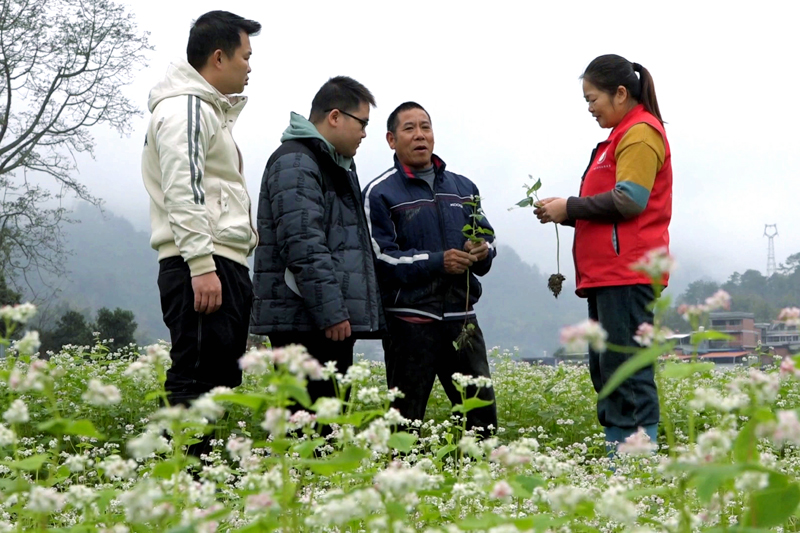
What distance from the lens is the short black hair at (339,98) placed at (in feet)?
17.4

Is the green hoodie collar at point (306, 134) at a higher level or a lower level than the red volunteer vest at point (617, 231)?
higher

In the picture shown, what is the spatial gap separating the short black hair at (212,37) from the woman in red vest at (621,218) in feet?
6.68

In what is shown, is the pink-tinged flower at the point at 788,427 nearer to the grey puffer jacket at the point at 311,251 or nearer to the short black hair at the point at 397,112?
the grey puffer jacket at the point at 311,251

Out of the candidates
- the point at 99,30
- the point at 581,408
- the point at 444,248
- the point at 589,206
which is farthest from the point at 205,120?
the point at 99,30

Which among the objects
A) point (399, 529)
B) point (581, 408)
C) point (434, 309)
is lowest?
point (581, 408)

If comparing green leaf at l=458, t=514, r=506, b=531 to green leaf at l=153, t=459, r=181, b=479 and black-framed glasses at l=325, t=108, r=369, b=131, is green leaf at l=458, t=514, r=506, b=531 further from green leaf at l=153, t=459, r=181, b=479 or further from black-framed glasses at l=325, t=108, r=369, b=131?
black-framed glasses at l=325, t=108, r=369, b=131

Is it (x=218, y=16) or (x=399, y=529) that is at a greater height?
(x=218, y=16)

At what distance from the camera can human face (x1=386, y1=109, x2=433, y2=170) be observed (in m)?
5.65

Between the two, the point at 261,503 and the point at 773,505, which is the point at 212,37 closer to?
the point at 261,503

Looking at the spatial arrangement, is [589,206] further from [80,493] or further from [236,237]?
[80,493]

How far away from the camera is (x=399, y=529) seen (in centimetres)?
202

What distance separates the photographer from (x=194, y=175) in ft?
13.8

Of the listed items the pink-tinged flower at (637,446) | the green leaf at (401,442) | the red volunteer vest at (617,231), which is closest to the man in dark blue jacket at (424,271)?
the red volunteer vest at (617,231)

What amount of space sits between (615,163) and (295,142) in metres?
1.97
